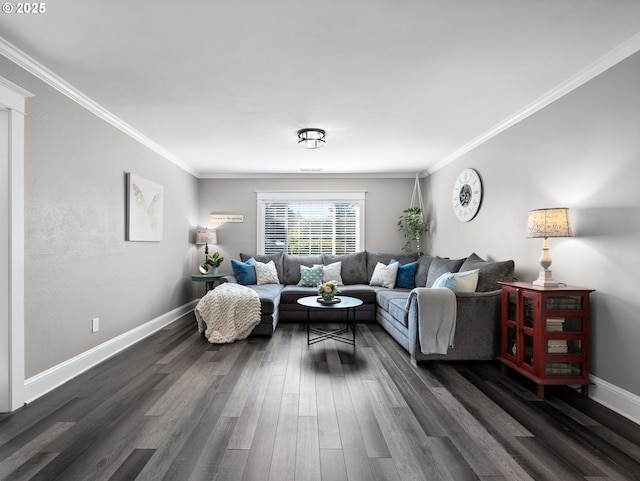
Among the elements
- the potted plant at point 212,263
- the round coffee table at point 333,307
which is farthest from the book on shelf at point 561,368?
the potted plant at point 212,263

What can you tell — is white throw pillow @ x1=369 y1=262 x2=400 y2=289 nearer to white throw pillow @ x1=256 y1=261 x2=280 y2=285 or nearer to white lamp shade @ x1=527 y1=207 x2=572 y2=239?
white throw pillow @ x1=256 y1=261 x2=280 y2=285

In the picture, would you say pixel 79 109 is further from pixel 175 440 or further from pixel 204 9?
pixel 175 440

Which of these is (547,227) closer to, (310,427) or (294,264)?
(310,427)

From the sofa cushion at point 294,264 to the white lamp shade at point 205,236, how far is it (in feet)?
4.21

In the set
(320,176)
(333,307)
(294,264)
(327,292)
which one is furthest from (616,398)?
(320,176)

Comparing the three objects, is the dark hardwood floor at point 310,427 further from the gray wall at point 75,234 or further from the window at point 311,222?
the window at point 311,222

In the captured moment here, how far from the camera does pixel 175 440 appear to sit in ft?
7.14

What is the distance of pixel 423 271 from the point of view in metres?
5.79

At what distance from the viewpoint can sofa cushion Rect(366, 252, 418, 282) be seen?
21.0 ft

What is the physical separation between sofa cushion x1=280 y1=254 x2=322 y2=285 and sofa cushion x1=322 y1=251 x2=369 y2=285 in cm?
19

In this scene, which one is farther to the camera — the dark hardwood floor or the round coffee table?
the round coffee table

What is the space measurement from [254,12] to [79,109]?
7.02 feet

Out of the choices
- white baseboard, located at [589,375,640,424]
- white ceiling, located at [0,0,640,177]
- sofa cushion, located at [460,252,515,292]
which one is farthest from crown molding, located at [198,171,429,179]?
white baseboard, located at [589,375,640,424]

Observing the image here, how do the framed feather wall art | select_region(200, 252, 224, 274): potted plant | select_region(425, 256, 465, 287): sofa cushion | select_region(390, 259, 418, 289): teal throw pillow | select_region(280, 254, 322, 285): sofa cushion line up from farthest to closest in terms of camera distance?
select_region(280, 254, 322, 285): sofa cushion
select_region(200, 252, 224, 274): potted plant
select_region(390, 259, 418, 289): teal throw pillow
select_region(425, 256, 465, 287): sofa cushion
the framed feather wall art
